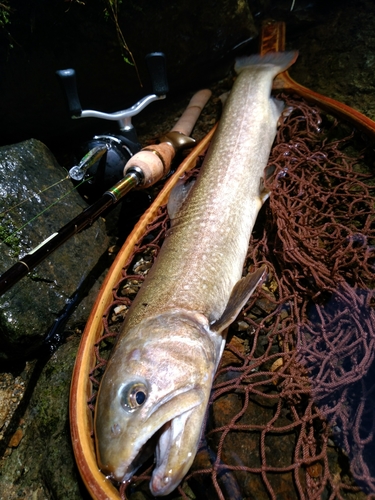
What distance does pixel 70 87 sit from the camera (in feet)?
10.1

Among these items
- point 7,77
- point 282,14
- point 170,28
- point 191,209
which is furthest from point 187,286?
point 282,14

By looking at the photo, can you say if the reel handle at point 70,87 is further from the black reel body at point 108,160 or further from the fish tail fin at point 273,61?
the fish tail fin at point 273,61

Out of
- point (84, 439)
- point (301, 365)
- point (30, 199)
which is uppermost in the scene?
point (30, 199)

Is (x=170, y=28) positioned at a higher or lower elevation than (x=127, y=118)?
higher

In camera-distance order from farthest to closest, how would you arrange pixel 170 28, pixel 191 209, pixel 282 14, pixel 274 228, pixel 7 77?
pixel 282 14 < pixel 170 28 < pixel 7 77 < pixel 274 228 < pixel 191 209

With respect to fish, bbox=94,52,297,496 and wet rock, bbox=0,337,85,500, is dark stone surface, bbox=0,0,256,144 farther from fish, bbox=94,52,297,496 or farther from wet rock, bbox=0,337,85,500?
wet rock, bbox=0,337,85,500

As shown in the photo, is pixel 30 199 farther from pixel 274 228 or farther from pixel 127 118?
pixel 274 228

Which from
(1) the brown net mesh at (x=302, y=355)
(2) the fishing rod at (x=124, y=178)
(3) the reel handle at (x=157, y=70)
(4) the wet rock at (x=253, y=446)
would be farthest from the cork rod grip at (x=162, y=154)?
(4) the wet rock at (x=253, y=446)

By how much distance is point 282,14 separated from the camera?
18.0ft

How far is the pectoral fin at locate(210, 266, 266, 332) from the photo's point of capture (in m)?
2.23

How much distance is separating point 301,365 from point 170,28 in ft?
14.5

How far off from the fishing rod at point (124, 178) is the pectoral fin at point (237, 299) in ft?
4.06

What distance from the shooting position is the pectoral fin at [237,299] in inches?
87.9

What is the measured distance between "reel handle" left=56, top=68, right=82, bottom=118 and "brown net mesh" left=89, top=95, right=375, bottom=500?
1264 mm
